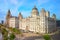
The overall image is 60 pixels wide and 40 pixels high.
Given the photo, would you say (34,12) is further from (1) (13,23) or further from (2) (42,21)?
(1) (13,23)

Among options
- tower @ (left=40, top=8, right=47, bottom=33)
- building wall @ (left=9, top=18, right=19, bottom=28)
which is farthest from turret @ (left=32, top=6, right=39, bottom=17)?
building wall @ (left=9, top=18, right=19, bottom=28)

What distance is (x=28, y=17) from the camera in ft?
25.0

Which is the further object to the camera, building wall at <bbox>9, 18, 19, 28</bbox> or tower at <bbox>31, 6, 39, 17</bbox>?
building wall at <bbox>9, 18, 19, 28</bbox>

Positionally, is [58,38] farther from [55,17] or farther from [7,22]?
[7,22]

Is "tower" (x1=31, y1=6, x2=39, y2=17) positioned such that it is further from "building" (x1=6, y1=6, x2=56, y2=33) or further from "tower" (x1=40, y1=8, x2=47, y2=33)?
"tower" (x1=40, y1=8, x2=47, y2=33)

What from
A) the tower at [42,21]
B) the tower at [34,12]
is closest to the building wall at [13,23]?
the tower at [34,12]

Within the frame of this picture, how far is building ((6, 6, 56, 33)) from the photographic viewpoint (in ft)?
24.6

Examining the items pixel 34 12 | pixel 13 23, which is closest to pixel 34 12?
pixel 34 12

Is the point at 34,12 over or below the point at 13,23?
over

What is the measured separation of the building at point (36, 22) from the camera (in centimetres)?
751

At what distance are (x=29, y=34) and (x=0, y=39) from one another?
1.09 m

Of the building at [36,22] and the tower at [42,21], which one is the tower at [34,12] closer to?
the building at [36,22]

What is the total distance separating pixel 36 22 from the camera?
7695 mm

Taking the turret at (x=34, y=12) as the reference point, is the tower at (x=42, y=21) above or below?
below
